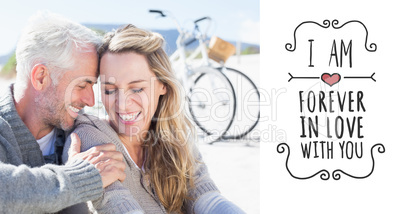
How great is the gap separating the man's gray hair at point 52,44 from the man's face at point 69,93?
0.08 ft

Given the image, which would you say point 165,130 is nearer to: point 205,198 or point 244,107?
point 205,198

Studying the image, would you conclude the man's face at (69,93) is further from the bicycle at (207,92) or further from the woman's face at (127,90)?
the bicycle at (207,92)

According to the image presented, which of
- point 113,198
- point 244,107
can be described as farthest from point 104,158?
point 244,107

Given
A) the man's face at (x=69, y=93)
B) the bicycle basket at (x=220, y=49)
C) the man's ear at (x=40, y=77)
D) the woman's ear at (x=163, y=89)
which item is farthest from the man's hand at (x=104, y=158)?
the bicycle basket at (x=220, y=49)

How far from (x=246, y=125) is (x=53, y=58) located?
123 inches

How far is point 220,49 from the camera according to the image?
4.55 meters

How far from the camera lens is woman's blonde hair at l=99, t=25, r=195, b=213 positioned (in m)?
1.68

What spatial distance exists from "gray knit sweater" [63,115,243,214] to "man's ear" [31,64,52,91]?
0.59ft

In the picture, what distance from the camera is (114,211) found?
140 cm

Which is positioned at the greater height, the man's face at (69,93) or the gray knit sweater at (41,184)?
the man's face at (69,93)

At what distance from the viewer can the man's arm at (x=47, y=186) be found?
121cm

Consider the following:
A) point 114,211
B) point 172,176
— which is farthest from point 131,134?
point 114,211

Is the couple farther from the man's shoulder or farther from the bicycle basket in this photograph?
the bicycle basket

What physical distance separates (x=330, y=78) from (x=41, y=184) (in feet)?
8.61
